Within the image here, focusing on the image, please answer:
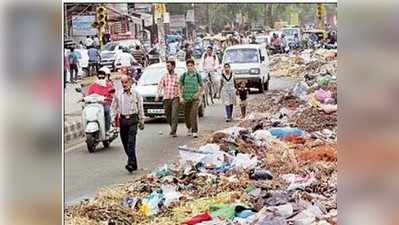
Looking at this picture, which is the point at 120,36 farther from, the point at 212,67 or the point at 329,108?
the point at 329,108

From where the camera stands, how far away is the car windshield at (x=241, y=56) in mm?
2215

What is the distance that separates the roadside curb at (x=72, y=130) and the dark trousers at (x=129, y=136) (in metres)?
0.14

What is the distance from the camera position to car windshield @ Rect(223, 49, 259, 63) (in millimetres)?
2215

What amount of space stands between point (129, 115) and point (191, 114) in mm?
219

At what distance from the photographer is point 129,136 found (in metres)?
2.19

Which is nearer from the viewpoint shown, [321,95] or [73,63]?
[73,63]

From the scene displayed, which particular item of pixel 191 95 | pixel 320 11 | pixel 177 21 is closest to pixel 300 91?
pixel 320 11

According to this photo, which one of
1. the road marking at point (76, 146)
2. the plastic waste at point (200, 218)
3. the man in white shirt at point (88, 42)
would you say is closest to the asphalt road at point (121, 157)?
the road marking at point (76, 146)

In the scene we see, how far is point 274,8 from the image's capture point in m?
2.18

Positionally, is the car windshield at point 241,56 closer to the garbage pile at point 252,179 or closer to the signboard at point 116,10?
the garbage pile at point 252,179

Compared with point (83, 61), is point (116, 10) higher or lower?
higher
